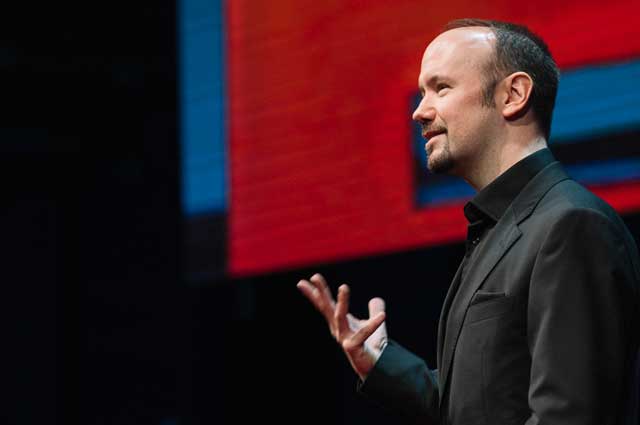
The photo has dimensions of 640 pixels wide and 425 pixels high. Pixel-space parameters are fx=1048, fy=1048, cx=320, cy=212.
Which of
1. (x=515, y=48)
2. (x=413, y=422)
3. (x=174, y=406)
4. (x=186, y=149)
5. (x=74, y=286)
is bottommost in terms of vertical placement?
(x=174, y=406)

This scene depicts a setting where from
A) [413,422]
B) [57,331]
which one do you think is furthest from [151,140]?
[413,422]

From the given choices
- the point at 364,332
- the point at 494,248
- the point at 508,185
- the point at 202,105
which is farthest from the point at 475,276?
the point at 202,105

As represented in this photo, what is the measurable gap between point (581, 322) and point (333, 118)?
2.17m

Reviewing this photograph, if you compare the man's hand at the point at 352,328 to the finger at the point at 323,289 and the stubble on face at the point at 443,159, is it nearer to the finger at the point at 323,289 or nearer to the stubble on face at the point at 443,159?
the finger at the point at 323,289

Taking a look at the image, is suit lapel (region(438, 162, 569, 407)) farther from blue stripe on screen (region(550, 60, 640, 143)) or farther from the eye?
blue stripe on screen (region(550, 60, 640, 143))

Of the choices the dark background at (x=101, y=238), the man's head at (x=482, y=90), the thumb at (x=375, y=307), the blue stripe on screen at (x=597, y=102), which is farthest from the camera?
the dark background at (x=101, y=238)

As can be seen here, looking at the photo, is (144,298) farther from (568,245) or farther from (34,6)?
(568,245)

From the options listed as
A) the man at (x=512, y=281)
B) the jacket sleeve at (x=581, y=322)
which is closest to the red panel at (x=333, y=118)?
the man at (x=512, y=281)

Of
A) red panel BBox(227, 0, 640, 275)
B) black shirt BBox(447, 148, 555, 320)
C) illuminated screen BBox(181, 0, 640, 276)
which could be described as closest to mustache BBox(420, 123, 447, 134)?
black shirt BBox(447, 148, 555, 320)

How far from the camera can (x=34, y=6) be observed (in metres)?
5.00

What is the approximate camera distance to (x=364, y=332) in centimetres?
171

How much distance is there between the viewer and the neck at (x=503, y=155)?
5.24ft

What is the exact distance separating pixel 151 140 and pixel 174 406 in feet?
4.53

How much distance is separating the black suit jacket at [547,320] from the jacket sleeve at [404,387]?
0.17 metres
